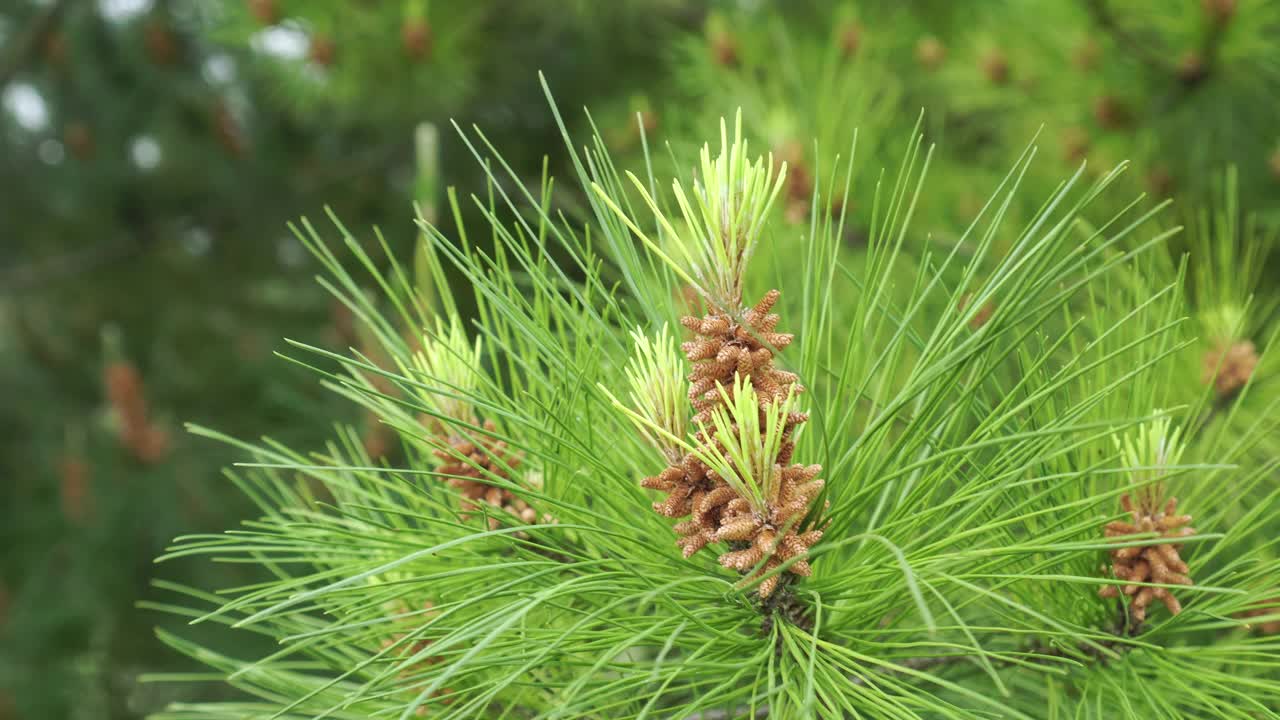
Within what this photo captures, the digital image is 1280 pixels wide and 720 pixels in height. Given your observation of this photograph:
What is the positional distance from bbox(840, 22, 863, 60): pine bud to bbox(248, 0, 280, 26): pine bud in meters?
0.98

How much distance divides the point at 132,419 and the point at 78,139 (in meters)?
0.87

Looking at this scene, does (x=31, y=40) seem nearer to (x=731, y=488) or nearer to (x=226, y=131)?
(x=226, y=131)

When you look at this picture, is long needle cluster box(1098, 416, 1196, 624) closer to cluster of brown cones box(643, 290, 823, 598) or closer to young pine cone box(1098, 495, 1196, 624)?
young pine cone box(1098, 495, 1196, 624)

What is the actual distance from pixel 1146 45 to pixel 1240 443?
2.79 ft

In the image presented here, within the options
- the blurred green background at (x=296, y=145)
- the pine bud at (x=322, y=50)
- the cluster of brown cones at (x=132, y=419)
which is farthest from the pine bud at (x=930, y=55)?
the cluster of brown cones at (x=132, y=419)

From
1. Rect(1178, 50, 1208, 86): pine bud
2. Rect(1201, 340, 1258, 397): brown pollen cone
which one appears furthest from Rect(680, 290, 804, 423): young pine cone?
Rect(1178, 50, 1208, 86): pine bud

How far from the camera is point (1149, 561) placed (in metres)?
Answer: 0.54

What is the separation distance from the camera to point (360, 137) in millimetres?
2803

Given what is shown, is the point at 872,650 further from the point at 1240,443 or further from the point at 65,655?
the point at 65,655

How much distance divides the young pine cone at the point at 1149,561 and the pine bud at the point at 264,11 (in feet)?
5.29

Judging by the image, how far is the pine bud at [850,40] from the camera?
5.34 feet

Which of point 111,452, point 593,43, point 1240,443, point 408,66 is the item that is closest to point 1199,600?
point 1240,443

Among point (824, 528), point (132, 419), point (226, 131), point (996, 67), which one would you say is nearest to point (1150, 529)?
point (824, 528)

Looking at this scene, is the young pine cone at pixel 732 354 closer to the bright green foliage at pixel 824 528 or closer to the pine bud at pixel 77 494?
the bright green foliage at pixel 824 528
